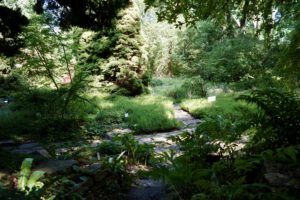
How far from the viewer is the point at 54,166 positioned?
380cm

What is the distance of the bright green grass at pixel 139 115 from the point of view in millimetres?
7730

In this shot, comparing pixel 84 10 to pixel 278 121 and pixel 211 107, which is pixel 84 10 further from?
pixel 211 107

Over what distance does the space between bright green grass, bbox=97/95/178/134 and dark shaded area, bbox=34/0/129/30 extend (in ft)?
12.5

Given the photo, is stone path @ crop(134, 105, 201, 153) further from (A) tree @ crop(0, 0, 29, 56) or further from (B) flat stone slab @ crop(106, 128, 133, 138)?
(A) tree @ crop(0, 0, 29, 56)

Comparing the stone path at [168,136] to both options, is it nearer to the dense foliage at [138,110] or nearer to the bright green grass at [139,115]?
the dense foliage at [138,110]

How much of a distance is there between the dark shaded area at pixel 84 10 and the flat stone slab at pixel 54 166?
1.70 m

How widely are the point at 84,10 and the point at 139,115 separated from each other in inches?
182

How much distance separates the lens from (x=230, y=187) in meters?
2.32

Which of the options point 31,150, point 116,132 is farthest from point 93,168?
point 116,132

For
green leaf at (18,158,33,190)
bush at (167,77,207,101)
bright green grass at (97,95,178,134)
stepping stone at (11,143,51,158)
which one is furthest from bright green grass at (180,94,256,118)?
green leaf at (18,158,33,190)

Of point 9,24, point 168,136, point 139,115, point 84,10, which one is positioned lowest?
point 168,136

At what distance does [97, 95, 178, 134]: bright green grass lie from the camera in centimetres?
773

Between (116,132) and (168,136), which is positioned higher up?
(168,136)

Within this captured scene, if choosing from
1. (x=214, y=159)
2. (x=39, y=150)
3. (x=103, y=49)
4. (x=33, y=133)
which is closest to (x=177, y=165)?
(x=214, y=159)
